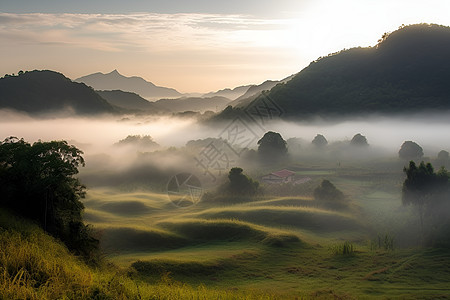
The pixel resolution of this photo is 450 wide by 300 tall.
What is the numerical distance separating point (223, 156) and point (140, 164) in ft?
94.8

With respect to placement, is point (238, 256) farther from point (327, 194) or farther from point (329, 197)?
point (327, 194)

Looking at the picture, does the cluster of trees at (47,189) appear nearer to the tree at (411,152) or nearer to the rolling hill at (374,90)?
the tree at (411,152)

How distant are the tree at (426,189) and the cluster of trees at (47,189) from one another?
36688 millimetres

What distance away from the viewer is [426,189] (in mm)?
46188

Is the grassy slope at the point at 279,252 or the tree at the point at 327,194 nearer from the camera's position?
the grassy slope at the point at 279,252

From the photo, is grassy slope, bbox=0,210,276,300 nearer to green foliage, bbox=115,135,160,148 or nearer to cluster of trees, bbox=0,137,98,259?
cluster of trees, bbox=0,137,98,259

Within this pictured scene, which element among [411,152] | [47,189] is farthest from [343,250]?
[411,152]

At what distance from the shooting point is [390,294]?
2814 cm

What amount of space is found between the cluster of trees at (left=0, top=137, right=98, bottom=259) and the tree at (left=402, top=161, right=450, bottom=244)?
1444 inches

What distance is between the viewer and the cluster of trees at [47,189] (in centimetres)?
2459

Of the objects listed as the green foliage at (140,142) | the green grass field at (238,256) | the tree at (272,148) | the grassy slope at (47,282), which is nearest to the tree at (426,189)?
the green grass field at (238,256)

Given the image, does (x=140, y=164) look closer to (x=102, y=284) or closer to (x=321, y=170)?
(x=321, y=170)

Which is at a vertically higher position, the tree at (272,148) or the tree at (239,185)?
the tree at (272,148)

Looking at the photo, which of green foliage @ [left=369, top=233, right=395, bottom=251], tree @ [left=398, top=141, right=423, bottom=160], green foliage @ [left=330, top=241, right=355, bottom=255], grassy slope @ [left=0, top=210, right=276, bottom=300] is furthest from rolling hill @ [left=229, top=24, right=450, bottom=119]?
grassy slope @ [left=0, top=210, right=276, bottom=300]
